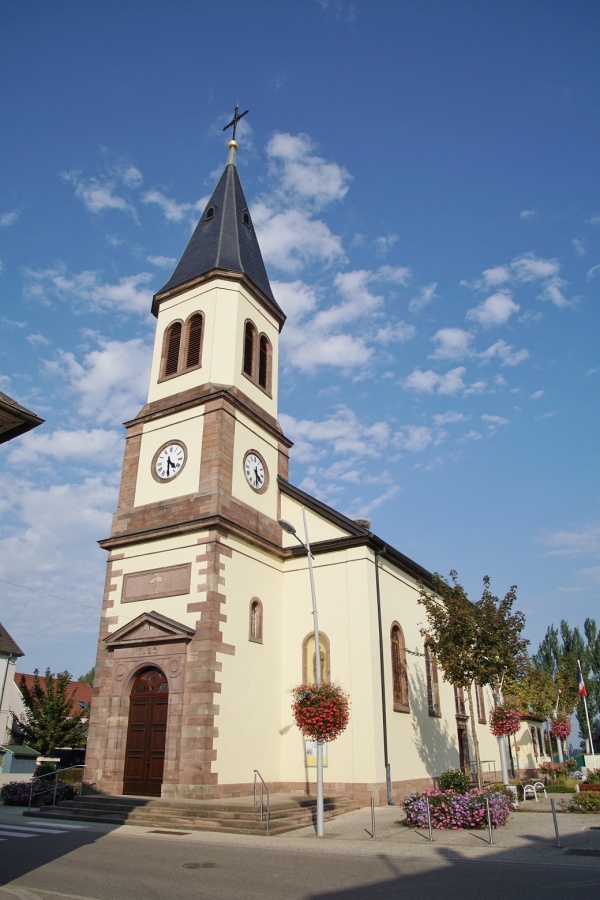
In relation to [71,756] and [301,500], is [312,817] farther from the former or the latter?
[71,756]

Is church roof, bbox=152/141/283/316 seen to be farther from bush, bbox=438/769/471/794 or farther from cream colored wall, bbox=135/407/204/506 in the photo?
bush, bbox=438/769/471/794

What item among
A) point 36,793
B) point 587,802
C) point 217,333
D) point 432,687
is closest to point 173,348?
point 217,333

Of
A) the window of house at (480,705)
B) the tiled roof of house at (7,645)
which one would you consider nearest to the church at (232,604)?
the window of house at (480,705)

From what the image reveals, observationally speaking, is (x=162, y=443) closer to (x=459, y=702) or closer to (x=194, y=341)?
(x=194, y=341)

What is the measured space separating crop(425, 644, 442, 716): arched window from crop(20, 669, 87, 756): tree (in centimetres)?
2131

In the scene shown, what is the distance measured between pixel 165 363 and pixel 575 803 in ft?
64.9

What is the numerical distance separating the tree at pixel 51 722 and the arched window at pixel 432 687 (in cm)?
2131

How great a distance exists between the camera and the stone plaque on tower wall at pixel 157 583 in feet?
67.7

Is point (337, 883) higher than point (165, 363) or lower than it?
lower

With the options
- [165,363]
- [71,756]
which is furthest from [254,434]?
[71,756]

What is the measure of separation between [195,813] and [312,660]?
722 centimetres

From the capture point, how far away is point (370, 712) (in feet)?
65.8

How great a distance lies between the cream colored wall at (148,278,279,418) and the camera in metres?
24.5

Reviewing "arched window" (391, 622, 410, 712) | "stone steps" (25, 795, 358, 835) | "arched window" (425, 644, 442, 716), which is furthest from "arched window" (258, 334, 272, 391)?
"stone steps" (25, 795, 358, 835)
